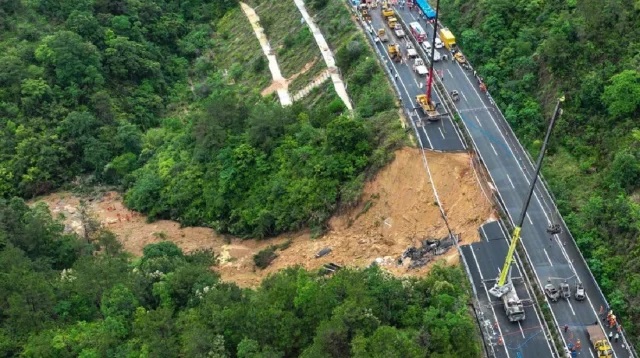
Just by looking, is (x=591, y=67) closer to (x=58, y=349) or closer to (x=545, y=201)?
(x=545, y=201)

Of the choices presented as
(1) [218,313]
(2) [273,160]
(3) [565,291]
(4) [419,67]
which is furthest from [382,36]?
(1) [218,313]

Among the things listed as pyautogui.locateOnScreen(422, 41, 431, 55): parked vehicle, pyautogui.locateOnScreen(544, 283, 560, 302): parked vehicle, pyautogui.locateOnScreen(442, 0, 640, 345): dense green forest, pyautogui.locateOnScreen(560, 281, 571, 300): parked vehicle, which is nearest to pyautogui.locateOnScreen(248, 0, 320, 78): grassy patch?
pyautogui.locateOnScreen(422, 41, 431, 55): parked vehicle

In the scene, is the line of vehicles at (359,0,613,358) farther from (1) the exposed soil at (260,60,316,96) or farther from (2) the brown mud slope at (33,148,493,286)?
(1) the exposed soil at (260,60,316,96)

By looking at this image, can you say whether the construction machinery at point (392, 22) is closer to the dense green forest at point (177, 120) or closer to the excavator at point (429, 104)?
the dense green forest at point (177, 120)

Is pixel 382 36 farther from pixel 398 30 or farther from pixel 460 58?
pixel 460 58

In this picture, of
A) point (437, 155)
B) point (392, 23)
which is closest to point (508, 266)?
point (437, 155)

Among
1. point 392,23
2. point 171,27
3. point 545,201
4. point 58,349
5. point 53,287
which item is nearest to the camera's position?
point 58,349
